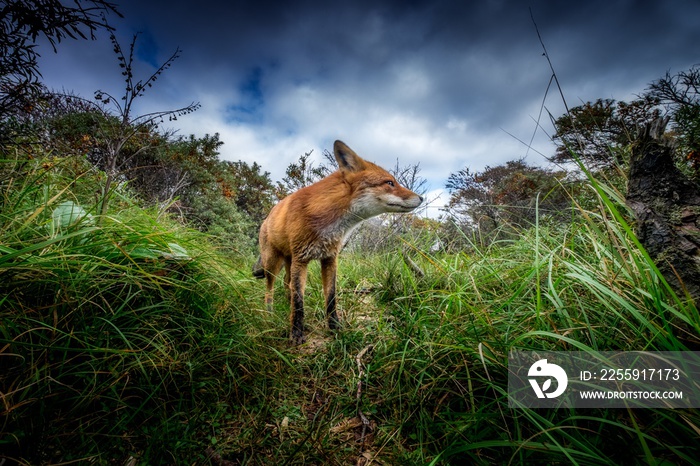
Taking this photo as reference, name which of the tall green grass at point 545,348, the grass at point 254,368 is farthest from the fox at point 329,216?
the tall green grass at point 545,348

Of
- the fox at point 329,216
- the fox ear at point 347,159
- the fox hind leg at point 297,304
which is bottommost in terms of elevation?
the fox hind leg at point 297,304

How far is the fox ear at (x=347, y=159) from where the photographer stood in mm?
3016

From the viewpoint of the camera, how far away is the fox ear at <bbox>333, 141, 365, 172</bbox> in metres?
3.02

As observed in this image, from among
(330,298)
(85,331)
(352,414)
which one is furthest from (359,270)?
(85,331)

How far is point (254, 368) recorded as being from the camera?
170cm

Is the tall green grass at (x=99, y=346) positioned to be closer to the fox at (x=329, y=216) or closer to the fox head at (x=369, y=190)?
the fox at (x=329, y=216)

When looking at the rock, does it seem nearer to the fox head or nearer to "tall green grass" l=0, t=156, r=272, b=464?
the fox head

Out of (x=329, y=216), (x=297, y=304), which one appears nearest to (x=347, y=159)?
(x=329, y=216)

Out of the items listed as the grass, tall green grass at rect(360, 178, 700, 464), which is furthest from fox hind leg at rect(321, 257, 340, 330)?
tall green grass at rect(360, 178, 700, 464)

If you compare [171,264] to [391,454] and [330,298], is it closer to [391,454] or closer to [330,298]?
[330,298]

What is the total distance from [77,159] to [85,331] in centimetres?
266

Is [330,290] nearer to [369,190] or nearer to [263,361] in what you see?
[263,361]

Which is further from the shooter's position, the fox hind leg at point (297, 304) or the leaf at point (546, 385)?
the fox hind leg at point (297, 304)

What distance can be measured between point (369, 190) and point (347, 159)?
1.69 ft
